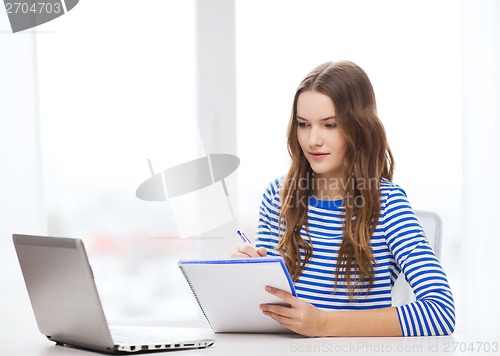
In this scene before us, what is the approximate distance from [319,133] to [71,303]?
2.44 ft

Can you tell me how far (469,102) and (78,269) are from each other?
1829 mm

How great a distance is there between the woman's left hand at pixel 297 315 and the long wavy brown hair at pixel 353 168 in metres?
0.34

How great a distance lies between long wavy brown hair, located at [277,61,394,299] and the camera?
1.82 metres

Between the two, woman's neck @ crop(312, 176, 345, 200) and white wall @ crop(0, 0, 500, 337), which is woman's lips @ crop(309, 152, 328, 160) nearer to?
woman's neck @ crop(312, 176, 345, 200)

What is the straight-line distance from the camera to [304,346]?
142cm

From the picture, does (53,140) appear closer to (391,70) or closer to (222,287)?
(391,70)

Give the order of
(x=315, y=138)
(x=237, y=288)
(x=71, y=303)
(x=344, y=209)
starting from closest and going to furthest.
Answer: (x=71, y=303), (x=237, y=288), (x=315, y=138), (x=344, y=209)

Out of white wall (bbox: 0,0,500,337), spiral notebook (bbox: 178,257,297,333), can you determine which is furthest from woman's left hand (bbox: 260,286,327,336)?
white wall (bbox: 0,0,500,337)

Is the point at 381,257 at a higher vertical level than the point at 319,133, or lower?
lower

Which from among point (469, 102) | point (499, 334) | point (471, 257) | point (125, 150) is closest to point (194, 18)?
point (125, 150)

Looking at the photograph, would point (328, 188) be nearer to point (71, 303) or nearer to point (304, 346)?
point (304, 346)
